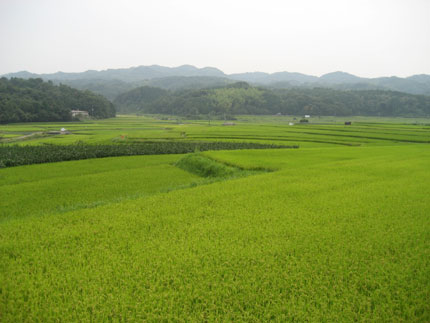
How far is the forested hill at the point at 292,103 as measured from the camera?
11700 centimetres

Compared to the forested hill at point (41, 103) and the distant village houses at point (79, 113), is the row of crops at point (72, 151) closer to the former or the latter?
the forested hill at point (41, 103)

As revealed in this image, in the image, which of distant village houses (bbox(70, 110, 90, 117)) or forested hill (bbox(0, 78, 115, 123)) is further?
distant village houses (bbox(70, 110, 90, 117))

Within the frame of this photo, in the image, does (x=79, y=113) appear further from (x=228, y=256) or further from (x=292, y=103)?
(x=228, y=256)

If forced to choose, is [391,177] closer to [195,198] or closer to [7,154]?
[195,198]

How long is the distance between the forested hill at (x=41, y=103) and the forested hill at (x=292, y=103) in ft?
129

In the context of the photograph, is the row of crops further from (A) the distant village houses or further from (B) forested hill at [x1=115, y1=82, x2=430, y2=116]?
(B) forested hill at [x1=115, y1=82, x2=430, y2=116]

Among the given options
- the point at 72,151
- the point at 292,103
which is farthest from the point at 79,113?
the point at 292,103

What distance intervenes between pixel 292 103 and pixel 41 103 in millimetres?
97145

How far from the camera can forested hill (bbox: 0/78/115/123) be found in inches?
2539

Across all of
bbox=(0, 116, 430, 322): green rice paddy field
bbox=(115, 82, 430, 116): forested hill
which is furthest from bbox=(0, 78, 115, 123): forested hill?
bbox=(0, 116, 430, 322): green rice paddy field

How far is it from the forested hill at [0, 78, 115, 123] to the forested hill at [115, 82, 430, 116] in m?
39.3

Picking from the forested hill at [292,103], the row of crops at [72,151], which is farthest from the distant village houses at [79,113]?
the row of crops at [72,151]

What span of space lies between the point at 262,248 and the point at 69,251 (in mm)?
4164

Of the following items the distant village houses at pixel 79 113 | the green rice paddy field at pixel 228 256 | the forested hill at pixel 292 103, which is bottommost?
the green rice paddy field at pixel 228 256
